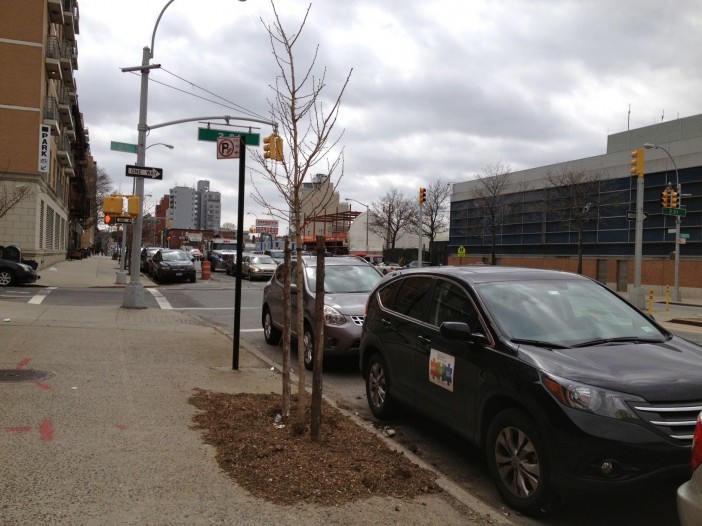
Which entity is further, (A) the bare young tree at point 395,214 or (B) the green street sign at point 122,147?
(A) the bare young tree at point 395,214

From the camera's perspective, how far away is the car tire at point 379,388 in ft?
19.6

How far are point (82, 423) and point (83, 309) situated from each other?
10441mm

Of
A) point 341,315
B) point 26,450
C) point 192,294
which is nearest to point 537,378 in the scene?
point 26,450

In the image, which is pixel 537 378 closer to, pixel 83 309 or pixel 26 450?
pixel 26 450

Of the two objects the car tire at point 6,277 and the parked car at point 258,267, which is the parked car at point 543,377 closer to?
the car tire at point 6,277

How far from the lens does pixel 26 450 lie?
4.52 m

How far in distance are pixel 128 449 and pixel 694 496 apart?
3888 millimetres

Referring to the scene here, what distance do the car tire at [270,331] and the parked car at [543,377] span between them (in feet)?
16.6

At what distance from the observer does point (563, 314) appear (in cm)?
478

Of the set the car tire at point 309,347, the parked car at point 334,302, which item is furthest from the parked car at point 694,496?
the car tire at point 309,347

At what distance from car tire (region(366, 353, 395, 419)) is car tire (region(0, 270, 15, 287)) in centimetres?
1942

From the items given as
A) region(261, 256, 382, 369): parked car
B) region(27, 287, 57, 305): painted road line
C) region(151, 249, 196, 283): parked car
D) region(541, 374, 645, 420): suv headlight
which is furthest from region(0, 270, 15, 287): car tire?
region(541, 374, 645, 420): suv headlight

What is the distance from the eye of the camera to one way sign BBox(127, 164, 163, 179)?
14281mm

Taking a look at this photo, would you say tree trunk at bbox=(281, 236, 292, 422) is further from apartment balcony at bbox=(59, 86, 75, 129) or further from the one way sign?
apartment balcony at bbox=(59, 86, 75, 129)
